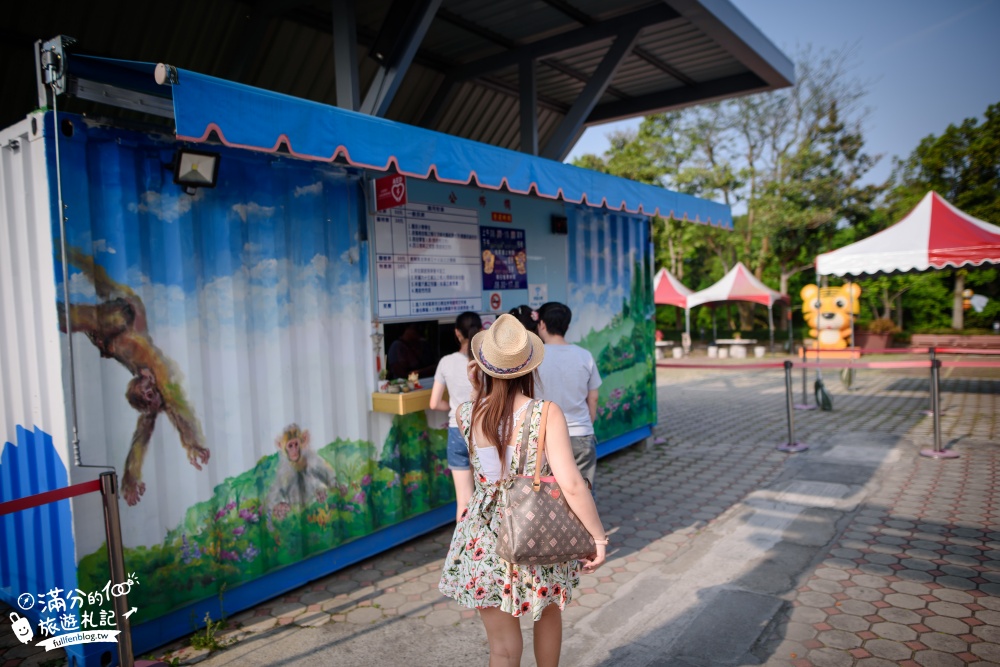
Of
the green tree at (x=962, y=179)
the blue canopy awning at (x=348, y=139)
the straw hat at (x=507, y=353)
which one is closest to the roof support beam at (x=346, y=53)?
the blue canopy awning at (x=348, y=139)

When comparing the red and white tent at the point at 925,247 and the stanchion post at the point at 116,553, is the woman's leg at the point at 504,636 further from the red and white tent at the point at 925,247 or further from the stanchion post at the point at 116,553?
the red and white tent at the point at 925,247

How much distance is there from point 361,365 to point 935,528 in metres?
4.74

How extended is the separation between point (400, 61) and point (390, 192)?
4.38ft

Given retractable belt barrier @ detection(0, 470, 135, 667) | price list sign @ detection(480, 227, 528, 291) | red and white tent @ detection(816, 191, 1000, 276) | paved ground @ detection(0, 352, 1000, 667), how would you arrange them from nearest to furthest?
retractable belt barrier @ detection(0, 470, 135, 667) < paved ground @ detection(0, 352, 1000, 667) < price list sign @ detection(480, 227, 528, 291) < red and white tent @ detection(816, 191, 1000, 276)

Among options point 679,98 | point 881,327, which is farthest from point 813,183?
point 679,98

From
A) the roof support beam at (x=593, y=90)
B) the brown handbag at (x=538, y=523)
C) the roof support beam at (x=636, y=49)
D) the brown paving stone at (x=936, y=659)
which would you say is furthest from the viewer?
the roof support beam at (x=593, y=90)

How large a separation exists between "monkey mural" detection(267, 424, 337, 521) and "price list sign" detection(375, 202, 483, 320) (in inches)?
45.2

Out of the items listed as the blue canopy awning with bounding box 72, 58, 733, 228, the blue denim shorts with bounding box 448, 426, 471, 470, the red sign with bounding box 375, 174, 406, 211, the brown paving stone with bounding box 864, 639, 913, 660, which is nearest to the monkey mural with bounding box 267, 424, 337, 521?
the blue denim shorts with bounding box 448, 426, 471, 470

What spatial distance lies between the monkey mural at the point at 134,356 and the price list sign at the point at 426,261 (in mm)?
1650

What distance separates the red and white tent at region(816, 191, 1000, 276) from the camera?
10.1m

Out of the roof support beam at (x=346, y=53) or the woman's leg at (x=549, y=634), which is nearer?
the woman's leg at (x=549, y=634)

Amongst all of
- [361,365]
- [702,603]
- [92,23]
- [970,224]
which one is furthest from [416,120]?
[970,224]

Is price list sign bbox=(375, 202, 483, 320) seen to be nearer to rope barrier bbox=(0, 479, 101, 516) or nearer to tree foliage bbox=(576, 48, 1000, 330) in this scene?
rope barrier bbox=(0, 479, 101, 516)

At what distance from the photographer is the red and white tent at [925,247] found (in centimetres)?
1012
